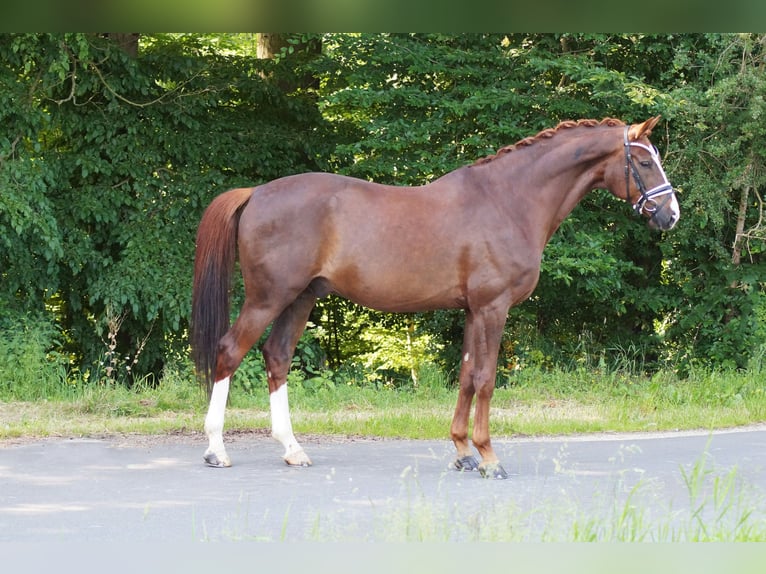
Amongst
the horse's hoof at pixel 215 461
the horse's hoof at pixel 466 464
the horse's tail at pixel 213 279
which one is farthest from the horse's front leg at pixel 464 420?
the horse's tail at pixel 213 279

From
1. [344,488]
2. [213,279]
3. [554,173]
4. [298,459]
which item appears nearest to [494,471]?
[344,488]

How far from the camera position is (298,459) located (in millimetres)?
6688

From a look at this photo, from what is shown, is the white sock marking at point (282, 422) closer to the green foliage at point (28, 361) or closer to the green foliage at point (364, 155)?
the green foliage at point (28, 361)

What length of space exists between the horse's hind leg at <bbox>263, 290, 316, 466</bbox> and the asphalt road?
0.60 feet

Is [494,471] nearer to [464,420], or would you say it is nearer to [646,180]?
[464,420]

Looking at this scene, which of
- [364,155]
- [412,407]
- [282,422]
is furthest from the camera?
[364,155]

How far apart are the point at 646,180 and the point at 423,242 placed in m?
1.68

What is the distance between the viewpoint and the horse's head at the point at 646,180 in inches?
Answer: 261

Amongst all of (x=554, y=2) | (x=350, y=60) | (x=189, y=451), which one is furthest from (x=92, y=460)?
(x=350, y=60)

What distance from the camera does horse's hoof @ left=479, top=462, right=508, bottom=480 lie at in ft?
20.6

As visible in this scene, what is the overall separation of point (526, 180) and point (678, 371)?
23.3 ft

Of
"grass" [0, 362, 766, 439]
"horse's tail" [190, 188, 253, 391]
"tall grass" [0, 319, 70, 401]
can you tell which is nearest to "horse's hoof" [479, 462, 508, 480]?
"grass" [0, 362, 766, 439]

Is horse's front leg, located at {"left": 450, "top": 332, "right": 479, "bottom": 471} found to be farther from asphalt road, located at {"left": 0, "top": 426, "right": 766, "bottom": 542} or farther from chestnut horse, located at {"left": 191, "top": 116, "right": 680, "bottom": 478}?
asphalt road, located at {"left": 0, "top": 426, "right": 766, "bottom": 542}

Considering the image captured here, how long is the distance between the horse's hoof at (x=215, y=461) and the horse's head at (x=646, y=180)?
3462 millimetres
